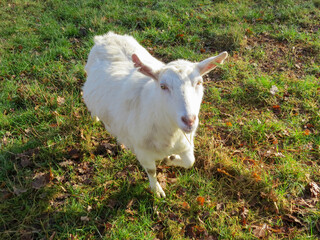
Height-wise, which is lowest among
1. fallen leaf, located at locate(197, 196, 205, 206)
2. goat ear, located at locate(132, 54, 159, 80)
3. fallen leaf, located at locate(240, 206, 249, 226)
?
fallen leaf, located at locate(240, 206, 249, 226)

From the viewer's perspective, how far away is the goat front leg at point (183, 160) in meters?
3.17

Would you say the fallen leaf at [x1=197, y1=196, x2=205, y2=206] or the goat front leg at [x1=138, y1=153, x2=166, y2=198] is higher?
the goat front leg at [x1=138, y1=153, x2=166, y2=198]

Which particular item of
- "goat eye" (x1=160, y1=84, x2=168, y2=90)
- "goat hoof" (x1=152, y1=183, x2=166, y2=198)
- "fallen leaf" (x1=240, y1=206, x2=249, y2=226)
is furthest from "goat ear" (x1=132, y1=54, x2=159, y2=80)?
"fallen leaf" (x1=240, y1=206, x2=249, y2=226)

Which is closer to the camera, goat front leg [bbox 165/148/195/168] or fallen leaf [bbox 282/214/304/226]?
fallen leaf [bbox 282/214/304/226]

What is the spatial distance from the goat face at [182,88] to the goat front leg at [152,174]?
0.86 meters

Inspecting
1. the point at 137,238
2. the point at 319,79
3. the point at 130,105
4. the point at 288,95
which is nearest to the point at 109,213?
the point at 137,238

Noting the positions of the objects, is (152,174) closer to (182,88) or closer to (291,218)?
(182,88)

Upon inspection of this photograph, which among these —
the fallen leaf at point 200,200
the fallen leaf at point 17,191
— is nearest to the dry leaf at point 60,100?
the fallen leaf at point 17,191

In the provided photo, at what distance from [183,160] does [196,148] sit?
0.61 m

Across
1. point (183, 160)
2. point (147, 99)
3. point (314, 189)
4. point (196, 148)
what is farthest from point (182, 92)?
point (314, 189)

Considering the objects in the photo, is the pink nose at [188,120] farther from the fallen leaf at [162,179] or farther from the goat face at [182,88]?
the fallen leaf at [162,179]

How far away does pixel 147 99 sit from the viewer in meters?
2.74

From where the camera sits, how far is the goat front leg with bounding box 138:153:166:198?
117 inches

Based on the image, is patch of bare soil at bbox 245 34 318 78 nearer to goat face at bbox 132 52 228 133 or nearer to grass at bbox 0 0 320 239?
grass at bbox 0 0 320 239
